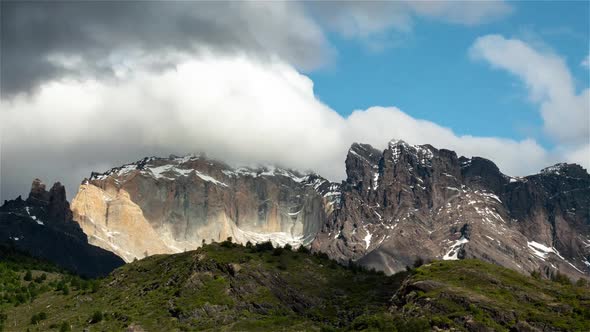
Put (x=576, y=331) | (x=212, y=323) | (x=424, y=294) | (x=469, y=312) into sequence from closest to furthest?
(x=576, y=331)
(x=469, y=312)
(x=424, y=294)
(x=212, y=323)

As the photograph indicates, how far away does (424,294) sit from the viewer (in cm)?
18488

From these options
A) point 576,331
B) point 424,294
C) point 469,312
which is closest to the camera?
point 576,331

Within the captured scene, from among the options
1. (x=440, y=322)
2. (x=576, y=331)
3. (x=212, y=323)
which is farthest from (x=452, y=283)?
(x=212, y=323)

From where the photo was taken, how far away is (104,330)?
655ft

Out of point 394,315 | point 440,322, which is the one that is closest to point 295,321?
point 394,315

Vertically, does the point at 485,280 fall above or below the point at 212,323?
above

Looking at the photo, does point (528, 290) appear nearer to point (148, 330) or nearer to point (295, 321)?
point (295, 321)

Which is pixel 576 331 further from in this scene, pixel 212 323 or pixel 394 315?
pixel 212 323

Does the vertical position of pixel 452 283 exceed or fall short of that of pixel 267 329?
it exceeds it

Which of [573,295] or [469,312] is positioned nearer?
[469,312]

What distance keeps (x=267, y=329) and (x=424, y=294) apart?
1372 inches

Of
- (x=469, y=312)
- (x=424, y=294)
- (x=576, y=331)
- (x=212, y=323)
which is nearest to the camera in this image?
(x=576, y=331)

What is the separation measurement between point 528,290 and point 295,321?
51533mm

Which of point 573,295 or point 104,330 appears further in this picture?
point 104,330
